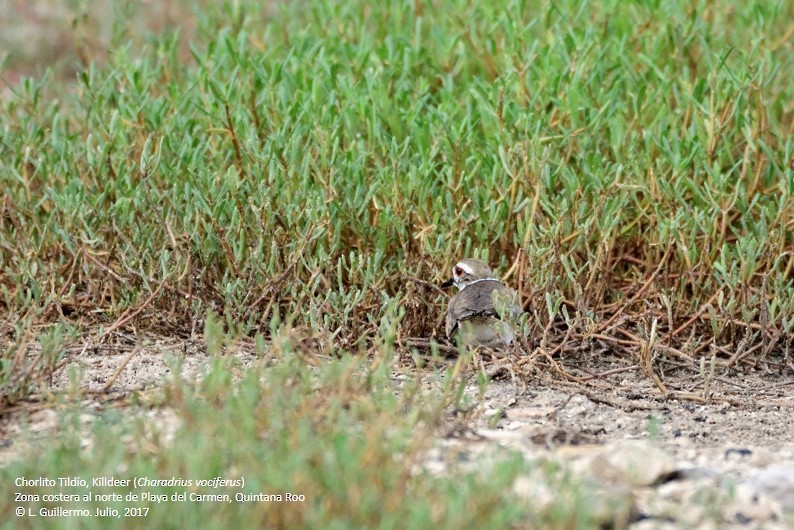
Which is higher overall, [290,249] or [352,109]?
[352,109]

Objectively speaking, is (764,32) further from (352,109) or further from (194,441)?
(194,441)

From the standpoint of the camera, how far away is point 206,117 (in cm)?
599

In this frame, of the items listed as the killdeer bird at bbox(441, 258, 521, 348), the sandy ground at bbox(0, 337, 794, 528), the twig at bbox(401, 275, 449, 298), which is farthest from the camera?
the twig at bbox(401, 275, 449, 298)

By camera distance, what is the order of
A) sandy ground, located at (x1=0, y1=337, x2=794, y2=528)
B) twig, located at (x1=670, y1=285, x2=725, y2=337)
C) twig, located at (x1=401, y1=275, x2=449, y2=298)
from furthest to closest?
1. twig, located at (x1=670, y1=285, x2=725, y2=337)
2. twig, located at (x1=401, y1=275, x2=449, y2=298)
3. sandy ground, located at (x1=0, y1=337, x2=794, y2=528)

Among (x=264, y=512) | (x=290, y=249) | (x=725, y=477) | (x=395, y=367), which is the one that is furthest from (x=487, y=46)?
(x=264, y=512)

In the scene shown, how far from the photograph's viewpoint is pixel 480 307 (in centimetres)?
470

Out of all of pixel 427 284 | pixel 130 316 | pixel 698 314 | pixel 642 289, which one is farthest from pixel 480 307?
pixel 130 316

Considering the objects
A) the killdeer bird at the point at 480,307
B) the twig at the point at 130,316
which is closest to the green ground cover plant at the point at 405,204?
the twig at the point at 130,316

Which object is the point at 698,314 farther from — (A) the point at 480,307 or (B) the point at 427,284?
(B) the point at 427,284

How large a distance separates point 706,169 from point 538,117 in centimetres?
87

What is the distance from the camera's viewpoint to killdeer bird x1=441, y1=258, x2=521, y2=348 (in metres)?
4.67

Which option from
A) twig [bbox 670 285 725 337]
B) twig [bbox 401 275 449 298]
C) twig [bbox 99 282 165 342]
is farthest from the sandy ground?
twig [bbox 401 275 449 298]

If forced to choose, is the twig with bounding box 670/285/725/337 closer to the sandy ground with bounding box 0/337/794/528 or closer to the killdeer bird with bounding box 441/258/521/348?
the sandy ground with bounding box 0/337/794/528

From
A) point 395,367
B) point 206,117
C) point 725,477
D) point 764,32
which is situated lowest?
point 395,367
